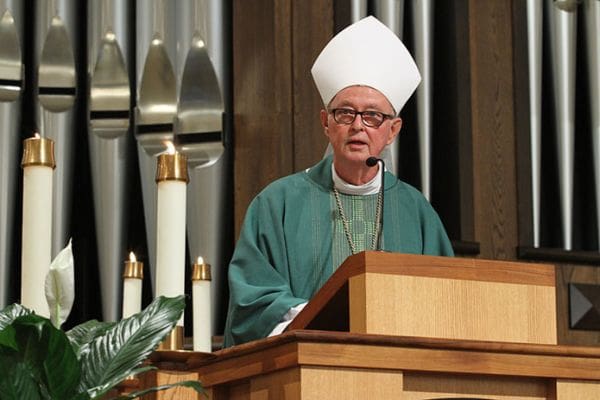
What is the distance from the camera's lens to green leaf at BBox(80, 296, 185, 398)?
2.01 metres

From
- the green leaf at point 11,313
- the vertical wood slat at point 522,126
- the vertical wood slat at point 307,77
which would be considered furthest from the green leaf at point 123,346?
the vertical wood slat at point 522,126

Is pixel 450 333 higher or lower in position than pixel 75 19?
lower

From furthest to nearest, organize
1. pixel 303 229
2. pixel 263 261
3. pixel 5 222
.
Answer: pixel 5 222 < pixel 303 229 < pixel 263 261

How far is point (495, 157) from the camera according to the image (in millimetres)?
5547

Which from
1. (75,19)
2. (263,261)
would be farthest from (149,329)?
(75,19)

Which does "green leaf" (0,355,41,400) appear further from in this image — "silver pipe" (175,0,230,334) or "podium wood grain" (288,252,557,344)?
"silver pipe" (175,0,230,334)

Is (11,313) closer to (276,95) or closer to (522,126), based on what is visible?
(276,95)

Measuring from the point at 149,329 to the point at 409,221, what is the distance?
6.75ft

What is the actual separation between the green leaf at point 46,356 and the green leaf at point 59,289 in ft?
0.37

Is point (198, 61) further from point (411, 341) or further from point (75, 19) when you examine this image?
point (411, 341)

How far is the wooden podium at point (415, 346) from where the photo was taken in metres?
2.48

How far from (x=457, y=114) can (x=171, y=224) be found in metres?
3.27

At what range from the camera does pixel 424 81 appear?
554 centimetres

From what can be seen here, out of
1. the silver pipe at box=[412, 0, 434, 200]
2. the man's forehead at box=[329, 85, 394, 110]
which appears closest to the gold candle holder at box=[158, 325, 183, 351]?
the man's forehead at box=[329, 85, 394, 110]
